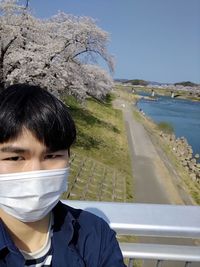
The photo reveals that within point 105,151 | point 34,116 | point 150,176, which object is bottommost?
point 150,176

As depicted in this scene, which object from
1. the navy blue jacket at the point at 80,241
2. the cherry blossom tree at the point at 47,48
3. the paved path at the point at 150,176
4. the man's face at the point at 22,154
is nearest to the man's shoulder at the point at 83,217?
the navy blue jacket at the point at 80,241

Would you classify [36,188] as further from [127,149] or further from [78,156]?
[127,149]

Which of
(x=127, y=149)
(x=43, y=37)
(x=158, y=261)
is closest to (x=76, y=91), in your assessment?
(x=43, y=37)

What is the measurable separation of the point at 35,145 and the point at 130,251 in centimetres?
63

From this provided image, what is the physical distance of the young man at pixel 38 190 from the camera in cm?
110

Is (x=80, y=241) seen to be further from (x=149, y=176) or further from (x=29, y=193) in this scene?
(x=149, y=176)

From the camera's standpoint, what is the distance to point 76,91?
47.5ft

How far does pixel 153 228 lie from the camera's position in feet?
4.56

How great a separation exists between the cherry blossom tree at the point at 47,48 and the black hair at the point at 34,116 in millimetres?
11340

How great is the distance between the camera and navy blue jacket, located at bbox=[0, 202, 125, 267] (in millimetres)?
1159

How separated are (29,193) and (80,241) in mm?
280

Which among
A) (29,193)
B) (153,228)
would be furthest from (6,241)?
(153,228)

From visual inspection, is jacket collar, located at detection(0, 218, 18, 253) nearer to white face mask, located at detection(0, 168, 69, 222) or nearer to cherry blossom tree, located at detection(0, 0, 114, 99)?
white face mask, located at detection(0, 168, 69, 222)

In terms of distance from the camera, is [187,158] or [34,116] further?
[187,158]
